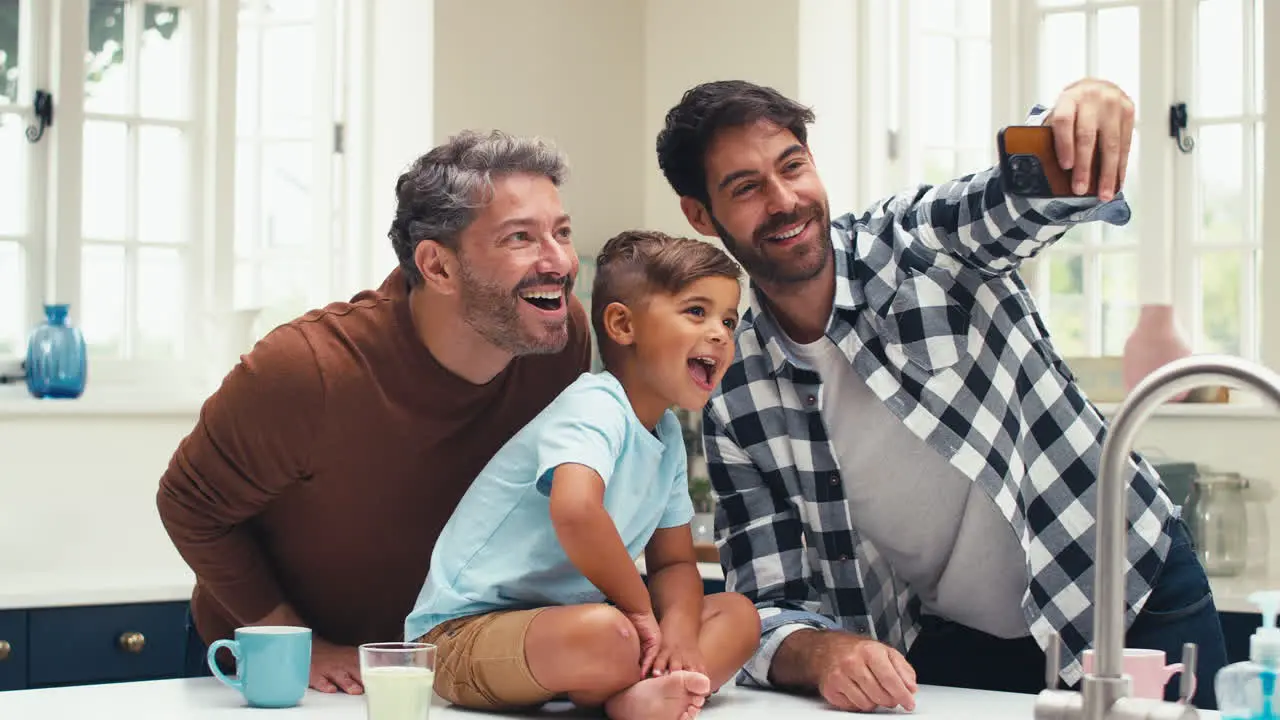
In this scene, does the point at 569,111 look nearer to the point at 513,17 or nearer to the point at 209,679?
the point at 513,17

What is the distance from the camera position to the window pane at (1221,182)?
4309 mm

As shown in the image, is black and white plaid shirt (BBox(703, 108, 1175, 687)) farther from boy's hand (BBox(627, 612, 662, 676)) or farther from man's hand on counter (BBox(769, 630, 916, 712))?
boy's hand (BBox(627, 612, 662, 676))

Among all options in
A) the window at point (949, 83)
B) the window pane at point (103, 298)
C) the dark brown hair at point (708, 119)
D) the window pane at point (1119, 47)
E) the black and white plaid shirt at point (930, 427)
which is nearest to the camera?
the black and white plaid shirt at point (930, 427)

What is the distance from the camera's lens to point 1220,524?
12.2 ft

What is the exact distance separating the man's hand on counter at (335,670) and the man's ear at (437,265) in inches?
17.7

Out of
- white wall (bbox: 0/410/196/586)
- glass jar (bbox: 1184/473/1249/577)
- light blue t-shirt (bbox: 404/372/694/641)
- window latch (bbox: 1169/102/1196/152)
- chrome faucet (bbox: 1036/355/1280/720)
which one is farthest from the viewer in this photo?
window latch (bbox: 1169/102/1196/152)

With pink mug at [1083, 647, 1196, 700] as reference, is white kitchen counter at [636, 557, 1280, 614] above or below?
below

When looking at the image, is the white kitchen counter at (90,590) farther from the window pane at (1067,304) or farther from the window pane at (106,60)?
the window pane at (1067,304)

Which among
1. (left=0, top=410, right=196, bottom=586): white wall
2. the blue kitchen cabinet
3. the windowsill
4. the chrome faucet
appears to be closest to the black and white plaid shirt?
the chrome faucet

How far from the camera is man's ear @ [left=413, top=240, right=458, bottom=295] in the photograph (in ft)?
5.97

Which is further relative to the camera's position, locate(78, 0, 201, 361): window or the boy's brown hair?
locate(78, 0, 201, 361): window

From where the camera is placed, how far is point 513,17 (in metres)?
4.55

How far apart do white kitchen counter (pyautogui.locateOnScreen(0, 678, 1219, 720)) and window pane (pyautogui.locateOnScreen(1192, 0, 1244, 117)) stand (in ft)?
10.2

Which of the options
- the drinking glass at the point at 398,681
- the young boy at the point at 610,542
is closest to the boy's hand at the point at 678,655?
the young boy at the point at 610,542
